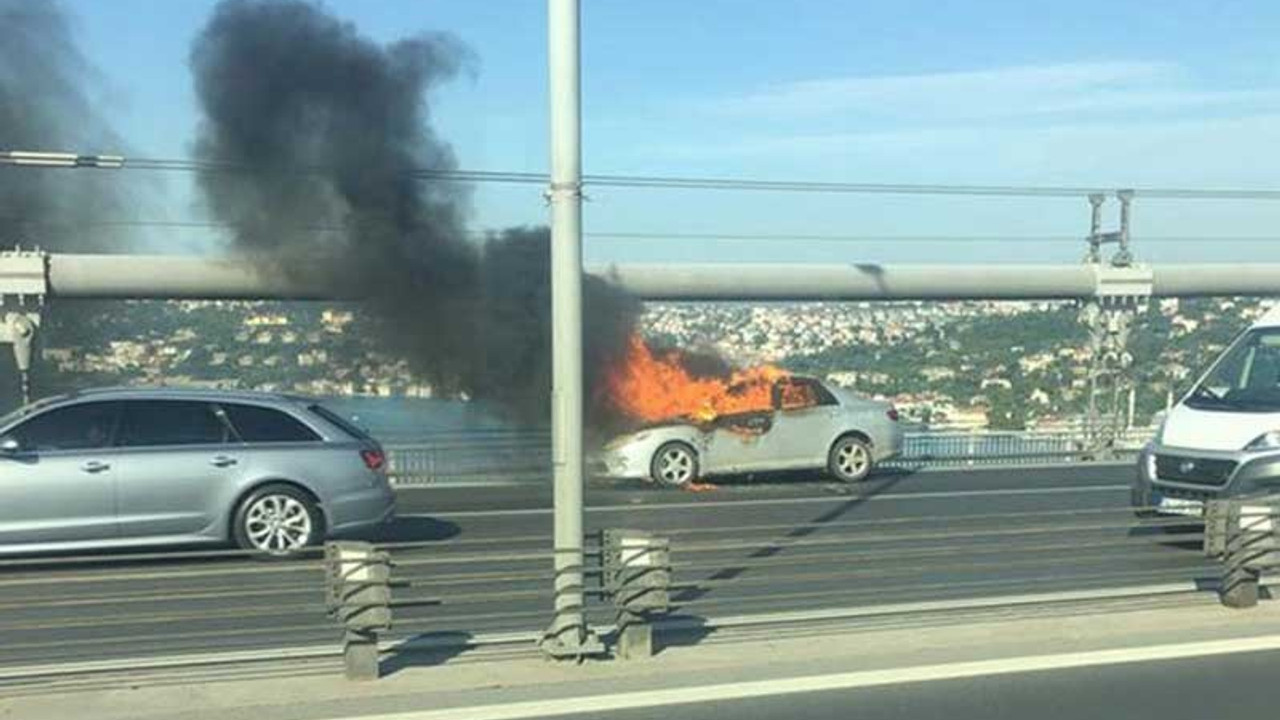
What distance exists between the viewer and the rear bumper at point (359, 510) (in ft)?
38.1

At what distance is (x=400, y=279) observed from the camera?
24.3m

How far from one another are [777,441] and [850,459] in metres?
1.10

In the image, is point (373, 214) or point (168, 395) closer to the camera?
point (168, 395)

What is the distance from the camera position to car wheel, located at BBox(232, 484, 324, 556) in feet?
37.1

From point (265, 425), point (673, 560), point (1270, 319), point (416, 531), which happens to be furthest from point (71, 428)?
point (1270, 319)

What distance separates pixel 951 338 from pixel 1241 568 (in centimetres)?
1552

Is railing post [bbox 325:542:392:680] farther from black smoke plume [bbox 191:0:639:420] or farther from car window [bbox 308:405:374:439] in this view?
black smoke plume [bbox 191:0:639:420]

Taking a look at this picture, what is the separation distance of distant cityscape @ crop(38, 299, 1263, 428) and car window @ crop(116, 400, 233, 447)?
8.33 meters

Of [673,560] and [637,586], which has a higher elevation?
[637,586]

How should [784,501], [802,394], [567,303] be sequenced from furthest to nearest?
[802,394] < [784,501] < [567,303]

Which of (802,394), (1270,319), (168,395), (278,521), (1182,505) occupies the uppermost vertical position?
(1270,319)

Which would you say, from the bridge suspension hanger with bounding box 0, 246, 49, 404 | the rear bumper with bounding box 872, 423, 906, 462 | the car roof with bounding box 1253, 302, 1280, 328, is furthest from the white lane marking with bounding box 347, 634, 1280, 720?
the bridge suspension hanger with bounding box 0, 246, 49, 404

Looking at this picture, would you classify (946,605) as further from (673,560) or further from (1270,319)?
(1270,319)

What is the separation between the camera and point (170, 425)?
11383 millimetres
